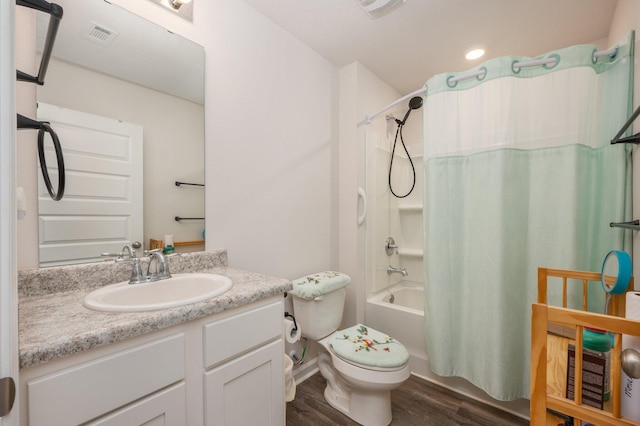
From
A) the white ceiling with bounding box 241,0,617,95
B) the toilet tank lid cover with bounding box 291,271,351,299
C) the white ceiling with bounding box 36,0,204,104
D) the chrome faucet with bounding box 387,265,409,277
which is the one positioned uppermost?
the white ceiling with bounding box 241,0,617,95

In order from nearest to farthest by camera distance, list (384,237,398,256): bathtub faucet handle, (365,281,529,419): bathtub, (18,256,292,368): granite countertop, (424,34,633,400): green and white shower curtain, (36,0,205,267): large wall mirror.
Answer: (18,256,292,368): granite countertop → (36,0,205,267): large wall mirror → (424,34,633,400): green and white shower curtain → (365,281,529,419): bathtub → (384,237,398,256): bathtub faucet handle

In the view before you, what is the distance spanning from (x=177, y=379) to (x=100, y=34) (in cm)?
139

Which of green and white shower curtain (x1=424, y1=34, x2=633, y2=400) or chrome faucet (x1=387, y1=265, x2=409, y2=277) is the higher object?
green and white shower curtain (x1=424, y1=34, x2=633, y2=400)

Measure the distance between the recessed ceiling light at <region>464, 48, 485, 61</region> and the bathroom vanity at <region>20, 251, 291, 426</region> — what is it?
224 centimetres

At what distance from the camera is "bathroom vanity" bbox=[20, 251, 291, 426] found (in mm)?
624

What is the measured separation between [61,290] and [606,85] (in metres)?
2.56

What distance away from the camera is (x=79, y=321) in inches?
28.6

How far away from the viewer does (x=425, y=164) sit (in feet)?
5.92

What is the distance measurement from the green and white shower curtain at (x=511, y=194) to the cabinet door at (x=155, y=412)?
4.84ft

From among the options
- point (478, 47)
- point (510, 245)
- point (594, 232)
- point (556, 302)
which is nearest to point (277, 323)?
point (510, 245)

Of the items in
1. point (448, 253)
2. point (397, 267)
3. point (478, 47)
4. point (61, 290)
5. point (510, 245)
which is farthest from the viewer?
point (397, 267)

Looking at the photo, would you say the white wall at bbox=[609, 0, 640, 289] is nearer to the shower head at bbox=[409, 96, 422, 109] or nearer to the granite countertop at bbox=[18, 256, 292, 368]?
the shower head at bbox=[409, 96, 422, 109]

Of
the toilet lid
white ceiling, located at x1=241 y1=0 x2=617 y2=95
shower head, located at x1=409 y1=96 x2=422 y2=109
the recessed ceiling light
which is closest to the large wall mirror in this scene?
white ceiling, located at x1=241 y1=0 x2=617 y2=95

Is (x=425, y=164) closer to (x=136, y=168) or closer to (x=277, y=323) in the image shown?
(x=277, y=323)
